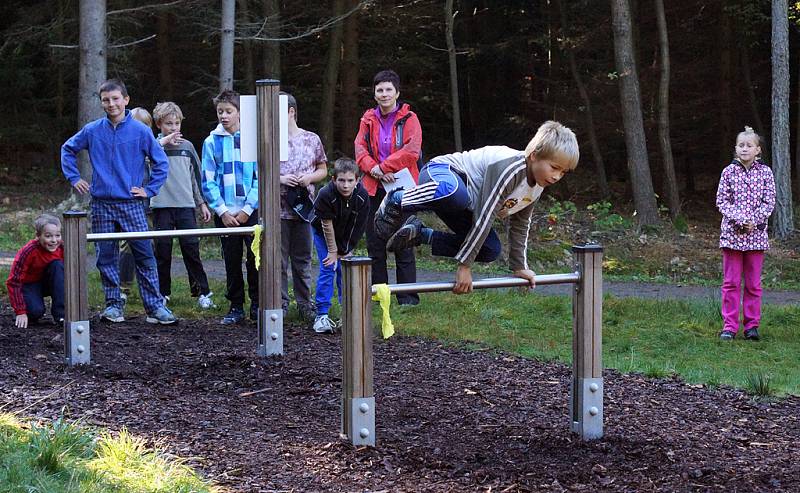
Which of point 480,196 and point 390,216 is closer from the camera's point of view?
point 480,196

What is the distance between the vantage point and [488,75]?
2872 cm

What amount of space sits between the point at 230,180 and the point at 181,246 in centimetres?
120

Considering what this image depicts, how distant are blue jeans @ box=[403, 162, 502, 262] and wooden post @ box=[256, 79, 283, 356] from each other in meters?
1.78

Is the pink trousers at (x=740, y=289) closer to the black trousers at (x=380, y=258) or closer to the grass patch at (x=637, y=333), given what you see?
the grass patch at (x=637, y=333)

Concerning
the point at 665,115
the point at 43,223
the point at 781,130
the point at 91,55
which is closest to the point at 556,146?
the point at 43,223

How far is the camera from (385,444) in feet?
16.8

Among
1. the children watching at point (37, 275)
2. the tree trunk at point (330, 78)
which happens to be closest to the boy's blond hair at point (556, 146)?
the children watching at point (37, 275)

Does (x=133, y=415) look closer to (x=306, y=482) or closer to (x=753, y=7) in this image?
(x=306, y=482)

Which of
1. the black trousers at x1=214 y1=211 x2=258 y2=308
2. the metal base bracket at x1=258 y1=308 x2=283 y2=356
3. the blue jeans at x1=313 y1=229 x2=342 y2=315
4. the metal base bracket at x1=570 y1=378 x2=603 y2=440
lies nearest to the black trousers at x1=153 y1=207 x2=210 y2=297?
the black trousers at x1=214 y1=211 x2=258 y2=308

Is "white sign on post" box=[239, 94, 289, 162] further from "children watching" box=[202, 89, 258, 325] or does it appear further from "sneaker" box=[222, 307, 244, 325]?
"sneaker" box=[222, 307, 244, 325]

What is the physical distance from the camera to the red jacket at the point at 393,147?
8.57 m

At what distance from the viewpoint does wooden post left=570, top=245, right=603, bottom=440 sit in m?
5.39

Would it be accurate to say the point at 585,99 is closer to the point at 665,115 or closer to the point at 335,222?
the point at 665,115

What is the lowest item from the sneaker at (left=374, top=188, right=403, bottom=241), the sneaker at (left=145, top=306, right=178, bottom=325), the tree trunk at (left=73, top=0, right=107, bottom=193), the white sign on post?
the sneaker at (left=145, top=306, right=178, bottom=325)
